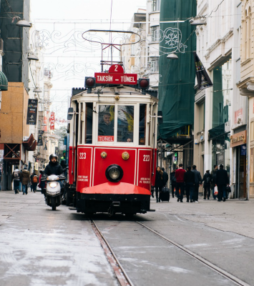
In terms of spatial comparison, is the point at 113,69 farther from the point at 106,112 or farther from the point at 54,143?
the point at 54,143

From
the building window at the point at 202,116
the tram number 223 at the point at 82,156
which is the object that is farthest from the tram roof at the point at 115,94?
the building window at the point at 202,116

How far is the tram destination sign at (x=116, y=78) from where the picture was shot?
1576cm

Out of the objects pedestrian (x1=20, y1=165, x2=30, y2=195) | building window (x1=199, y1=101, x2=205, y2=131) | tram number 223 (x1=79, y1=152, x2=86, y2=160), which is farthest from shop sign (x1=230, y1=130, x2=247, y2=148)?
tram number 223 (x1=79, y1=152, x2=86, y2=160)

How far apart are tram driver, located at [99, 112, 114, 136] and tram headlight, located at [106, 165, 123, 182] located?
0.82 m

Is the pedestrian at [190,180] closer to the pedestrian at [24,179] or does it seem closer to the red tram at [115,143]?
the pedestrian at [24,179]

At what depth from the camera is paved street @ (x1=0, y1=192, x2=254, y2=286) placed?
6.75m

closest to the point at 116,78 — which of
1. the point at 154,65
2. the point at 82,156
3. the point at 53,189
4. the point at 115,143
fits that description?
the point at 115,143

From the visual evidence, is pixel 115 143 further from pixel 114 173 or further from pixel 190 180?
pixel 190 180

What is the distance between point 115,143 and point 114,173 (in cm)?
72

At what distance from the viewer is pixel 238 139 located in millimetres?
33219

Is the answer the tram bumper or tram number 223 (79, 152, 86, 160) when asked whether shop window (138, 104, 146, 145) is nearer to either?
the tram bumper

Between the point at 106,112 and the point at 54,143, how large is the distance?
13513 centimetres

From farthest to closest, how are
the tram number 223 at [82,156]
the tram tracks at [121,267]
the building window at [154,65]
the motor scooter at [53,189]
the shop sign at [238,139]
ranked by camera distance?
1. the building window at [154,65]
2. the shop sign at [238,139]
3. the motor scooter at [53,189]
4. the tram number 223 at [82,156]
5. the tram tracks at [121,267]

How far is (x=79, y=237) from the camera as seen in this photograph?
1077 centimetres
